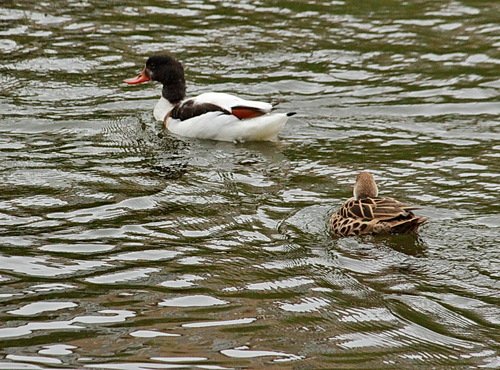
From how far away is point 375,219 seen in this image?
33.1 ft

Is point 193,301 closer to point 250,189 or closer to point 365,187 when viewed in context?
point 365,187

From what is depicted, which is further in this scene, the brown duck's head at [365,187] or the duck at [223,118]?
the duck at [223,118]

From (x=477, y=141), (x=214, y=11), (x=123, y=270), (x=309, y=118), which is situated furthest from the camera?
(x=214, y=11)

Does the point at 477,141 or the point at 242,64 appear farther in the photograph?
the point at 242,64

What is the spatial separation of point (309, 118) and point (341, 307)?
5.88 metres

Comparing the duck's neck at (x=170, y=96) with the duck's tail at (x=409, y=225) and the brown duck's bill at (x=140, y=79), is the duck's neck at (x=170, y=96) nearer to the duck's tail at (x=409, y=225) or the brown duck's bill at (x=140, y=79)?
the brown duck's bill at (x=140, y=79)

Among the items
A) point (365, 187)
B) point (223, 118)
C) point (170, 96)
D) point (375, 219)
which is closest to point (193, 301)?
point (375, 219)

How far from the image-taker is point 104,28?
57.1 feet

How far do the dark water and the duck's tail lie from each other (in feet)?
A: 0.37

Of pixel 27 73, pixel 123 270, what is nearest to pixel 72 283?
pixel 123 270

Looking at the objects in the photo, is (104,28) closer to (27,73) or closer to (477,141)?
(27,73)

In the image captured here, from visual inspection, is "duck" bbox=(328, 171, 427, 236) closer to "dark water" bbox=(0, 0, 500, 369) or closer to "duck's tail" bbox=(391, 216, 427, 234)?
"duck's tail" bbox=(391, 216, 427, 234)

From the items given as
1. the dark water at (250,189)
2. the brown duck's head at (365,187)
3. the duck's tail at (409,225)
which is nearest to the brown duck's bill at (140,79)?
the dark water at (250,189)

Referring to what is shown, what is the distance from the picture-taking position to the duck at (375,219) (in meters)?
9.98
